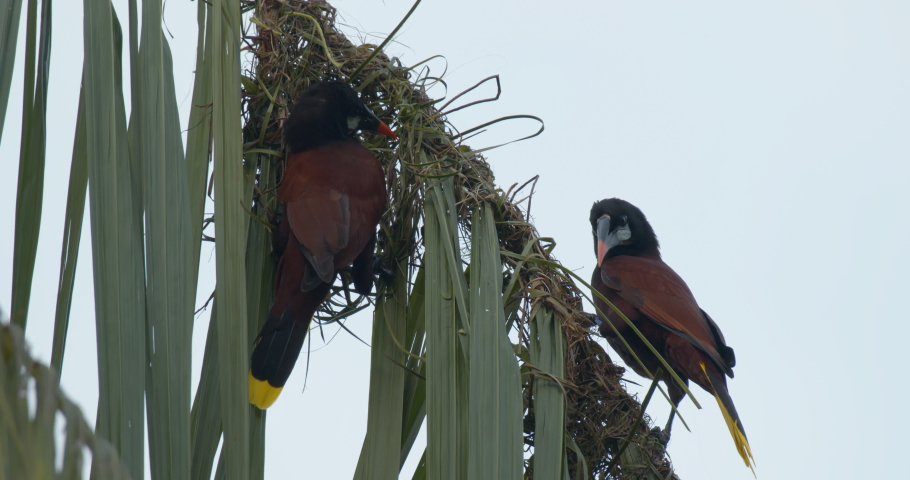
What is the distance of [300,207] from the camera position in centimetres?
286

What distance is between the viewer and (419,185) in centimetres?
284

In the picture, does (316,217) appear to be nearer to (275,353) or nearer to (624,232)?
(275,353)

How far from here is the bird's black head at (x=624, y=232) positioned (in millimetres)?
5000

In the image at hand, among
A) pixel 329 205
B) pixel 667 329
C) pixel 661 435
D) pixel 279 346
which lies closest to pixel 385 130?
pixel 329 205

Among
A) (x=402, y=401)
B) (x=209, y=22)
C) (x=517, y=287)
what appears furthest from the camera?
(x=517, y=287)

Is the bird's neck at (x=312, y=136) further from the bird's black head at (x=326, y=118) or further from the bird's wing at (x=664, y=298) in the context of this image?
the bird's wing at (x=664, y=298)

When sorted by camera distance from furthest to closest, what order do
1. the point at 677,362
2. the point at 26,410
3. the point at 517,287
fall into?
the point at 677,362 < the point at 517,287 < the point at 26,410

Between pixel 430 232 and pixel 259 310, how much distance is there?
56 cm

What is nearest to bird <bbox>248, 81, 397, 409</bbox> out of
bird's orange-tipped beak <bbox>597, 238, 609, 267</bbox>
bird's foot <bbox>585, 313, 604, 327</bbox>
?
bird's foot <bbox>585, 313, 604, 327</bbox>

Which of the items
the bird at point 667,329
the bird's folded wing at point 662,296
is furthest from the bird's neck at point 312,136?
the bird's folded wing at point 662,296

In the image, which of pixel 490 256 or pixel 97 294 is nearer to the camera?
pixel 97 294

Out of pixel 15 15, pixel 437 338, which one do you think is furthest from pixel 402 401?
pixel 15 15

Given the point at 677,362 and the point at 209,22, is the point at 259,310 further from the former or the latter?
the point at 677,362

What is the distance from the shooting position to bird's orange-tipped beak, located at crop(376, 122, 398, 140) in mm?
3268
